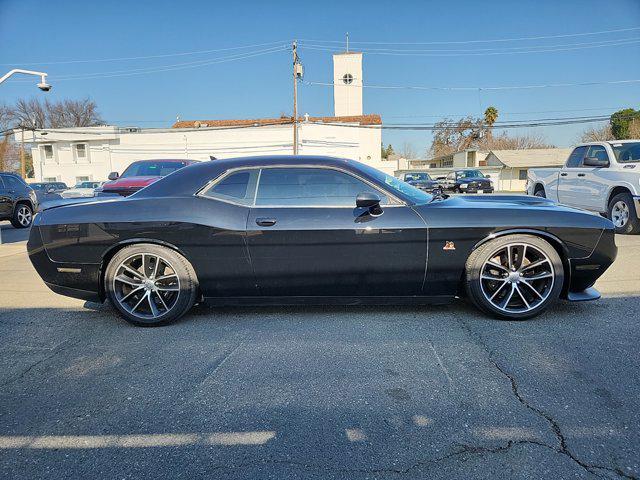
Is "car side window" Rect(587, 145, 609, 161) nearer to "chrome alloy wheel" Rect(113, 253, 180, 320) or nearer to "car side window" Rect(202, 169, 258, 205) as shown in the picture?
"car side window" Rect(202, 169, 258, 205)

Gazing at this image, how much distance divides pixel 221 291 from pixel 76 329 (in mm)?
1319

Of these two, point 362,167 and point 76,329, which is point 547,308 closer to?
point 362,167

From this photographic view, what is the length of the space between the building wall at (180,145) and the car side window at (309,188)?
32219mm

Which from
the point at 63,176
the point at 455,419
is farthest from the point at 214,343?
the point at 63,176

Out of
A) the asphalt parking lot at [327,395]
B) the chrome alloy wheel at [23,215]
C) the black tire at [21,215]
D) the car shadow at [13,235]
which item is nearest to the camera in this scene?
the asphalt parking lot at [327,395]

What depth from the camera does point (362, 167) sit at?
3674mm

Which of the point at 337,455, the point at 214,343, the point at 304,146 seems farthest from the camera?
the point at 304,146

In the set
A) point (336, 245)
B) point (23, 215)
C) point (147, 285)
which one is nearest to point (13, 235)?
point (23, 215)

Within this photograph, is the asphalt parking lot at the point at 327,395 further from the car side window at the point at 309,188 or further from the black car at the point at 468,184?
the black car at the point at 468,184

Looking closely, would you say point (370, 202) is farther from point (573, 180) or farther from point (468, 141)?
point (468, 141)

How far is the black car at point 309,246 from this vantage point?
3.36 m

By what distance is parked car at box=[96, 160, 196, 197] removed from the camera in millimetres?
8945

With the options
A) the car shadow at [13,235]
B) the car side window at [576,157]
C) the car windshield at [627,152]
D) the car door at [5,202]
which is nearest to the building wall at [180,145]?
the car shadow at [13,235]

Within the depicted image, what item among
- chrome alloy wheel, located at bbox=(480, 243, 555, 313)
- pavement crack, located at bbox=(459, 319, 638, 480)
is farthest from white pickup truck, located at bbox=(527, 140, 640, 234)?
pavement crack, located at bbox=(459, 319, 638, 480)
